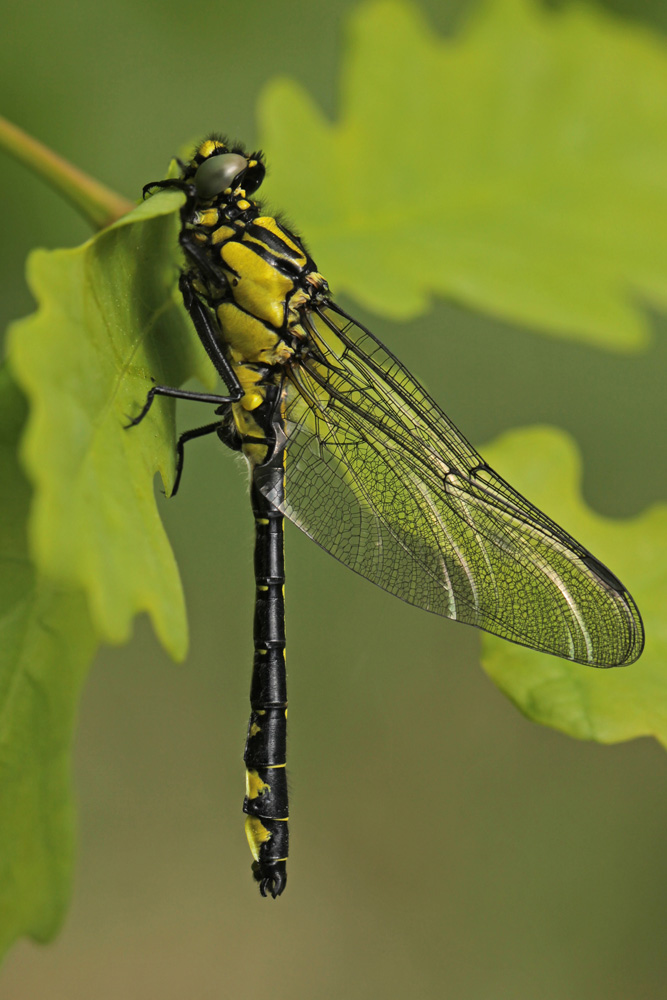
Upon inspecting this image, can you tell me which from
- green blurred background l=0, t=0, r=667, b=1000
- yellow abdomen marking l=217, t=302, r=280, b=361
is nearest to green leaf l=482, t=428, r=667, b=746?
yellow abdomen marking l=217, t=302, r=280, b=361

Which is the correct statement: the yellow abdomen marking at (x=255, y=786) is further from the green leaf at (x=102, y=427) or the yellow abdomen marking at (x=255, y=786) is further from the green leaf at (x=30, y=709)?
the green leaf at (x=102, y=427)

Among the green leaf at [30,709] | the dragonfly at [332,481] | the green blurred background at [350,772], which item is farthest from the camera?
the green blurred background at [350,772]

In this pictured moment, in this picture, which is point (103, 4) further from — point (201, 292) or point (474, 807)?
point (474, 807)

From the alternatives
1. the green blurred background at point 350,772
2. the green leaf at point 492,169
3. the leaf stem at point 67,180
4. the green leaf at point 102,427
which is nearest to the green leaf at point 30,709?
the green leaf at point 102,427

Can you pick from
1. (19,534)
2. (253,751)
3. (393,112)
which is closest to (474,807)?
(253,751)

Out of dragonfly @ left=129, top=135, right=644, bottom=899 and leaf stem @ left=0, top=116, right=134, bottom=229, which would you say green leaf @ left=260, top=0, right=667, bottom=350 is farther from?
leaf stem @ left=0, top=116, right=134, bottom=229
